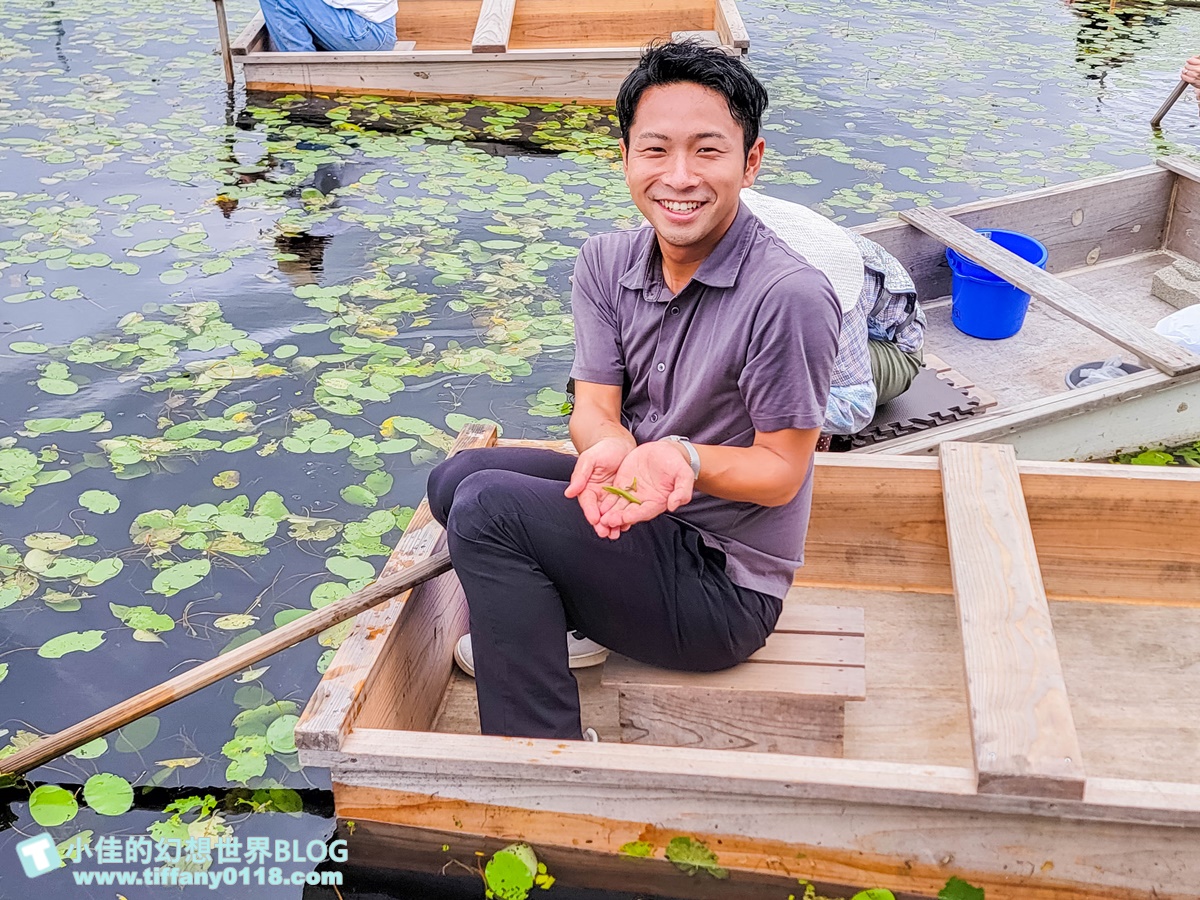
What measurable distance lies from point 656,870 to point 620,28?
673cm

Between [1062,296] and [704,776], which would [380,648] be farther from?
[1062,296]

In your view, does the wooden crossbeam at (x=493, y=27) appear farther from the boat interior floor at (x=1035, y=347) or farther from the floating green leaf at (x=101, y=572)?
the floating green leaf at (x=101, y=572)

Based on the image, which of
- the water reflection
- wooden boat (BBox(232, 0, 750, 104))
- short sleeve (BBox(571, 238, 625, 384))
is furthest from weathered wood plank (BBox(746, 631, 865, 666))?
the water reflection

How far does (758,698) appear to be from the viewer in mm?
1993

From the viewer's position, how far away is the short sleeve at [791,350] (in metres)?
1.73

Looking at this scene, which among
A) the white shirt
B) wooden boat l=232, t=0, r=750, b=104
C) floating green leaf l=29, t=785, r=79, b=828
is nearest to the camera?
floating green leaf l=29, t=785, r=79, b=828

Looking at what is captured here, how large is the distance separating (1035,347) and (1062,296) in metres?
0.56

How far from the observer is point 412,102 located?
6.80m

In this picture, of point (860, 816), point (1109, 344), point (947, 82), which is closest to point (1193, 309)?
point (1109, 344)

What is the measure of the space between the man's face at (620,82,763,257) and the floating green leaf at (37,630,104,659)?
1870 mm

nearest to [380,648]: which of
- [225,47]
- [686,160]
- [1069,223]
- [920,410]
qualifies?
[686,160]

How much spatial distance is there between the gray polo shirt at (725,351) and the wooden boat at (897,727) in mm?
301

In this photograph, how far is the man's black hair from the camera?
171 cm

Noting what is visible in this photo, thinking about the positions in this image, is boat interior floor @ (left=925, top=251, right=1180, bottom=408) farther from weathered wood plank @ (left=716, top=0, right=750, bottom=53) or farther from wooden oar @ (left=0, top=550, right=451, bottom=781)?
weathered wood plank @ (left=716, top=0, right=750, bottom=53)
